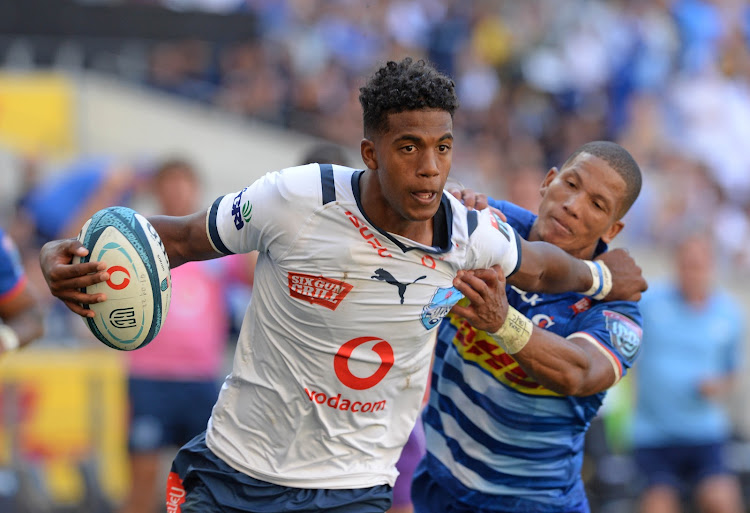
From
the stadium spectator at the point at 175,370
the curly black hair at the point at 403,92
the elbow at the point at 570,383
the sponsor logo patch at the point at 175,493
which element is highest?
the curly black hair at the point at 403,92

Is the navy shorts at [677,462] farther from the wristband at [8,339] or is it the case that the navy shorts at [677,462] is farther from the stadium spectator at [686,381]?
the wristband at [8,339]

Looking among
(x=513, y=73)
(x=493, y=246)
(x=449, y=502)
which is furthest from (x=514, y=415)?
(x=513, y=73)

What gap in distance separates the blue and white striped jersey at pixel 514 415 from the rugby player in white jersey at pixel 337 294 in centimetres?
58

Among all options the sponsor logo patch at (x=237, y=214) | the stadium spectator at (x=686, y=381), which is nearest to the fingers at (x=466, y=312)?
the sponsor logo patch at (x=237, y=214)

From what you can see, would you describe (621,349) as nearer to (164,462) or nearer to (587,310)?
(587,310)

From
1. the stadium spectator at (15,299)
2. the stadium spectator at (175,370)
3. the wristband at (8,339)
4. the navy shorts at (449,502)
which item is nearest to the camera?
the navy shorts at (449,502)

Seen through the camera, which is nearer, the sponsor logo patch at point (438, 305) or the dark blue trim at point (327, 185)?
the dark blue trim at point (327, 185)

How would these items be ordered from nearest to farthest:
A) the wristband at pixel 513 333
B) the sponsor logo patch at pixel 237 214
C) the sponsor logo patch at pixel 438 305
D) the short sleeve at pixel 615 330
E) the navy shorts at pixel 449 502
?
the sponsor logo patch at pixel 237 214
the sponsor logo patch at pixel 438 305
the wristband at pixel 513 333
the short sleeve at pixel 615 330
the navy shorts at pixel 449 502

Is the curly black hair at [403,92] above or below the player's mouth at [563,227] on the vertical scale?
above

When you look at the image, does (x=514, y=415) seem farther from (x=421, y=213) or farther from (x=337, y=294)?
(x=421, y=213)

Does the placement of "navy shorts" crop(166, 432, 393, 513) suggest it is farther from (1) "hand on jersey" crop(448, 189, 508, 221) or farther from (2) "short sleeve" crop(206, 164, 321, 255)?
(1) "hand on jersey" crop(448, 189, 508, 221)

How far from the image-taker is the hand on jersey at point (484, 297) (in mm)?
3910

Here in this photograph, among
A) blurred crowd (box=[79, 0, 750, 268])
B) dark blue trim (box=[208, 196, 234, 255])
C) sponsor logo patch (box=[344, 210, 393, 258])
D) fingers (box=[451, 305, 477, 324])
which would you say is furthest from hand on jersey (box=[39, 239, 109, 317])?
blurred crowd (box=[79, 0, 750, 268])

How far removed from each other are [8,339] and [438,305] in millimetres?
2641
